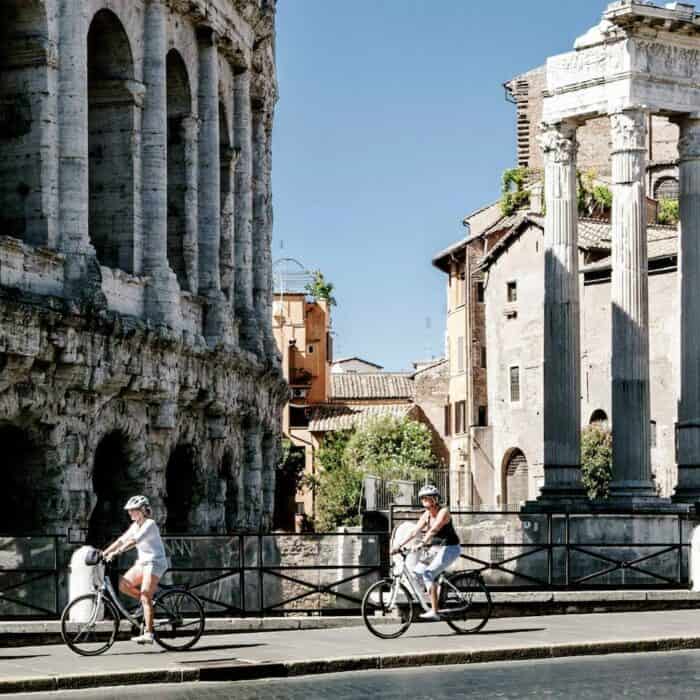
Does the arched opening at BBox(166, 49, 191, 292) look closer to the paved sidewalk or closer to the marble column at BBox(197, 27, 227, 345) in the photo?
the marble column at BBox(197, 27, 227, 345)

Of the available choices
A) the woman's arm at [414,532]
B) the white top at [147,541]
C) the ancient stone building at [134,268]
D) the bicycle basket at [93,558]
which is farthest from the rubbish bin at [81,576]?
the ancient stone building at [134,268]

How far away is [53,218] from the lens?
29.1m

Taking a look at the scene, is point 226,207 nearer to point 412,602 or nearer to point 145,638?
point 412,602

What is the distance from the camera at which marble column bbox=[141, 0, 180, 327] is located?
33469 mm

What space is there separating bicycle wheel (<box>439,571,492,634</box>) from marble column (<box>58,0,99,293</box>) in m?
9.55

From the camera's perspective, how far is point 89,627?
1966 cm

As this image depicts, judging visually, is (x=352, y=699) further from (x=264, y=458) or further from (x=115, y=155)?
(x=264, y=458)

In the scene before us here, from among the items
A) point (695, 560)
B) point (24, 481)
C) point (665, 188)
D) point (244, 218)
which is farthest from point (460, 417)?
point (695, 560)

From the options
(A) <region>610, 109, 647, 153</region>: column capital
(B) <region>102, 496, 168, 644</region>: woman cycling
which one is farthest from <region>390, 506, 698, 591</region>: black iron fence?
(A) <region>610, 109, 647, 153</region>: column capital

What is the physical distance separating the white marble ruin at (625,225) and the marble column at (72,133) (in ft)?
30.1

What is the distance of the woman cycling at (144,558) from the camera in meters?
19.8

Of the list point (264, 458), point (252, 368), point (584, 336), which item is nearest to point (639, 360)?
point (252, 368)

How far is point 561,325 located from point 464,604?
13.8 m

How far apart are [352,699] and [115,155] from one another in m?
18.5
